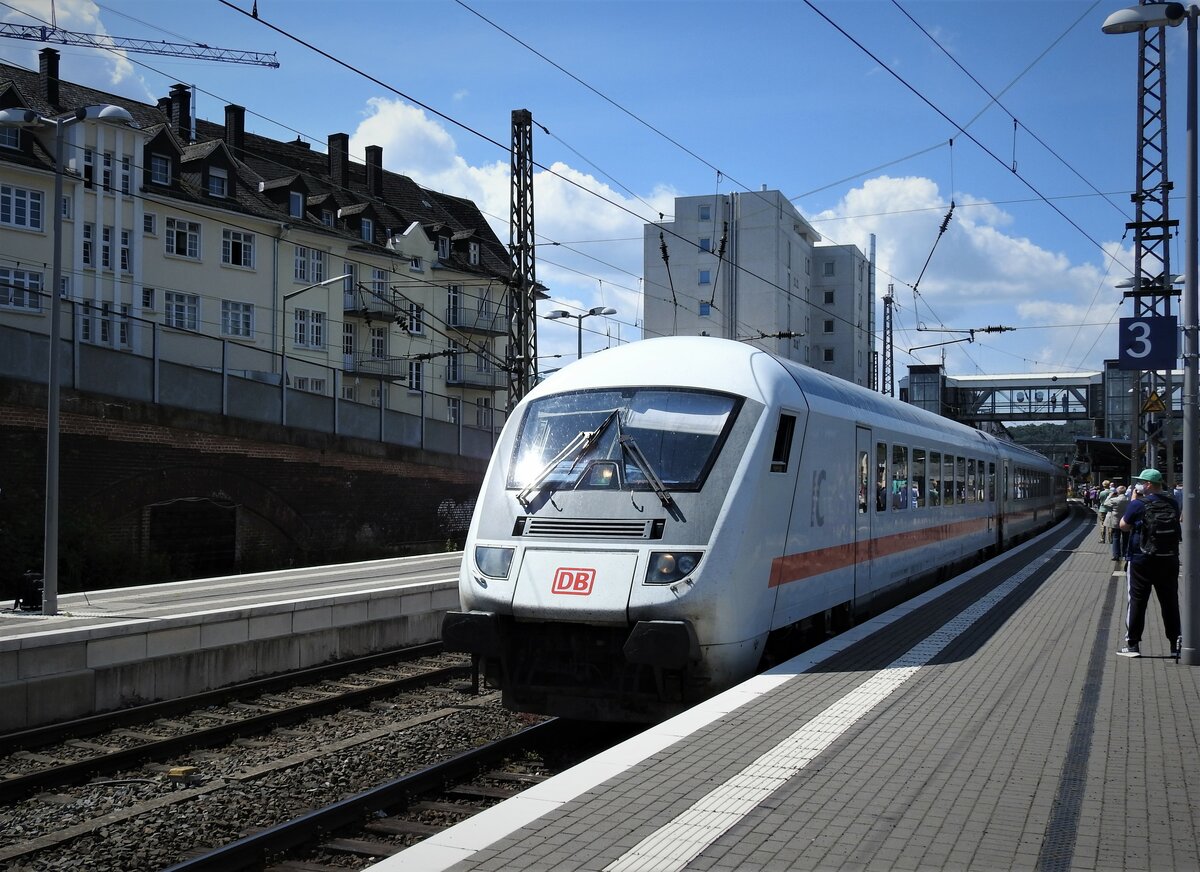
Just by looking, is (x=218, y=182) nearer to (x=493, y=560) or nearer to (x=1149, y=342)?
(x=493, y=560)

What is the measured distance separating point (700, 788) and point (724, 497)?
329 centimetres

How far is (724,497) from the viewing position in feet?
29.2

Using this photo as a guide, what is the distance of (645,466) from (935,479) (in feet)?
31.3

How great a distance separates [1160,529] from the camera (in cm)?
977

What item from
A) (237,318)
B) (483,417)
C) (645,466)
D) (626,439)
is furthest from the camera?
(237,318)

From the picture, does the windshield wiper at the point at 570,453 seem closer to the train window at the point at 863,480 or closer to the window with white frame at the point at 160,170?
the train window at the point at 863,480

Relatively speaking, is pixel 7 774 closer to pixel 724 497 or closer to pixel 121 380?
pixel 724 497

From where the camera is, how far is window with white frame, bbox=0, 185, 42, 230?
112 ft

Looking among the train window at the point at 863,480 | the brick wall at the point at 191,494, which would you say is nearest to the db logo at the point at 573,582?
the train window at the point at 863,480

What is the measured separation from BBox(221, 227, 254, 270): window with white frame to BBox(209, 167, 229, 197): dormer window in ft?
5.62

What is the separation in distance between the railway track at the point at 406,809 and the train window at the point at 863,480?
4.41m

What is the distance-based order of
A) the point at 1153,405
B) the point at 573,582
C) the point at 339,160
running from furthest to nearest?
the point at 339,160
the point at 1153,405
the point at 573,582

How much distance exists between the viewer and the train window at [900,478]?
47.2 ft

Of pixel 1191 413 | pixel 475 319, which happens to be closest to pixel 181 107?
pixel 475 319
